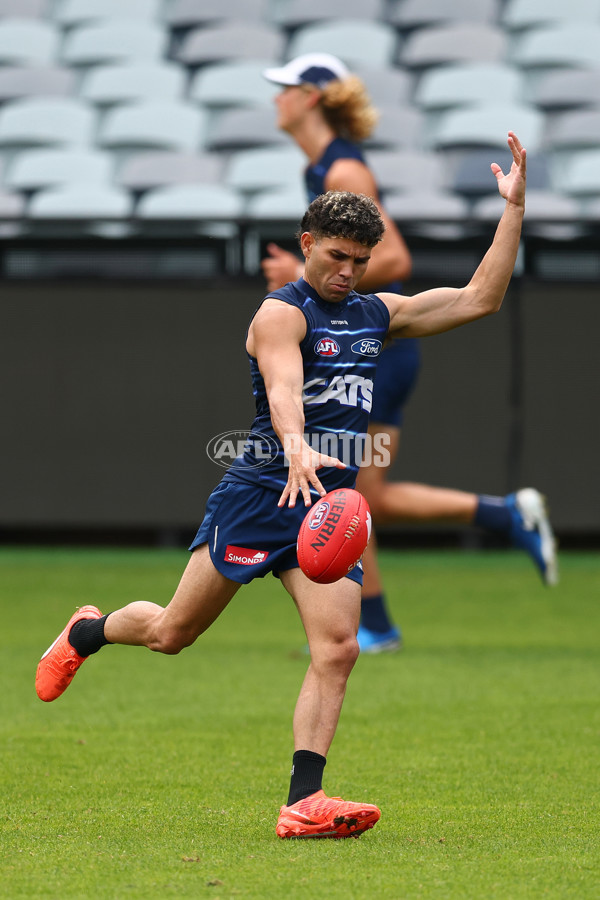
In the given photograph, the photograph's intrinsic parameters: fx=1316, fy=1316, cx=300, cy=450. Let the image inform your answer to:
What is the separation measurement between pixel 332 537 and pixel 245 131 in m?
10.2

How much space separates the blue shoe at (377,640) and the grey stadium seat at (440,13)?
9.35 m

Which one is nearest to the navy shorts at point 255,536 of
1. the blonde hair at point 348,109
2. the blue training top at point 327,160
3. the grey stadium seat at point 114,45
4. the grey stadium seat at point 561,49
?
the blue training top at point 327,160

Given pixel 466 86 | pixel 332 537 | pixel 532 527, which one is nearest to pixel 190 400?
pixel 532 527

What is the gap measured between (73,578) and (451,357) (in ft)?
Answer: 10.7

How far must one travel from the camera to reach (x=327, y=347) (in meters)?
3.83

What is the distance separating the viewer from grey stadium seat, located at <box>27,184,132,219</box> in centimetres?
1170

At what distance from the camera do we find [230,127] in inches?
517

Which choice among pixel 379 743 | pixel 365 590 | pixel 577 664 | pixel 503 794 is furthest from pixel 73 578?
pixel 503 794

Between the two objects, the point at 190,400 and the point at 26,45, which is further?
the point at 26,45

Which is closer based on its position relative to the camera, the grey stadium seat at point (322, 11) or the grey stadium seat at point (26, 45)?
the grey stadium seat at point (26, 45)

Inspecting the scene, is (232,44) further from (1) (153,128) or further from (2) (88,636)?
(2) (88,636)

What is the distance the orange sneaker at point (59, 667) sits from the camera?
14.6 feet

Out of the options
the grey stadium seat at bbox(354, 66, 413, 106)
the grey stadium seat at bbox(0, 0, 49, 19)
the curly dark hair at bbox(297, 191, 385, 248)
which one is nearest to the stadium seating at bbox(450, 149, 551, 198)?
the grey stadium seat at bbox(354, 66, 413, 106)

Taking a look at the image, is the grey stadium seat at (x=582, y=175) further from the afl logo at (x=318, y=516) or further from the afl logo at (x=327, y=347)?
the afl logo at (x=318, y=516)
